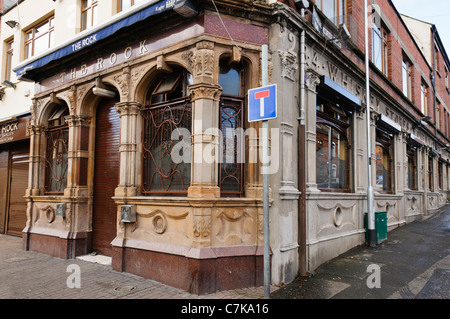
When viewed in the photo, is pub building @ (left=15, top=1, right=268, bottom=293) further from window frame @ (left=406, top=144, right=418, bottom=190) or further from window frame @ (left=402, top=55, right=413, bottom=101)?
window frame @ (left=406, top=144, right=418, bottom=190)

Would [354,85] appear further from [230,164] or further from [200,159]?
[200,159]

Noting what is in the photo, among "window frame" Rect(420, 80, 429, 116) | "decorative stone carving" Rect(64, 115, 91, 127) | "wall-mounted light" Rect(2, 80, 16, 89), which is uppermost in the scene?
"window frame" Rect(420, 80, 429, 116)

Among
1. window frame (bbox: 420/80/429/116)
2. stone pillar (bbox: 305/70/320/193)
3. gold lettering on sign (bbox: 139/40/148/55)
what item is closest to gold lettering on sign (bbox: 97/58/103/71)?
gold lettering on sign (bbox: 139/40/148/55)

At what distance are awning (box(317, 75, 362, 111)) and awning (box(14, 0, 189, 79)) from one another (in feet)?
13.0

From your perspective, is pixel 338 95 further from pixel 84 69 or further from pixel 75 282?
pixel 75 282

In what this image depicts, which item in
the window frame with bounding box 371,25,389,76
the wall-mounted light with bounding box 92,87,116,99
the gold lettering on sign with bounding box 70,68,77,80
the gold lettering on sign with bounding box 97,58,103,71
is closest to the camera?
the wall-mounted light with bounding box 92,87,116,99

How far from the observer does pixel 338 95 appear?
8.88m

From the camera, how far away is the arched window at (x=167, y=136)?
22.3ft

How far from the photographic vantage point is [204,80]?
20.4 ft

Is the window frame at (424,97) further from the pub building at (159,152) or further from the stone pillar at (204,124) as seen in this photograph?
the stone pillar at (204,124)

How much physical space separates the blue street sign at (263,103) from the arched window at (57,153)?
691 centimetres

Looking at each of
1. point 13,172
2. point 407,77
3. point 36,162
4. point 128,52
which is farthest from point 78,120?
point 407,77

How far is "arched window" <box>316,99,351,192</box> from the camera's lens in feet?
27.9

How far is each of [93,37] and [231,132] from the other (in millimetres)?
4190
